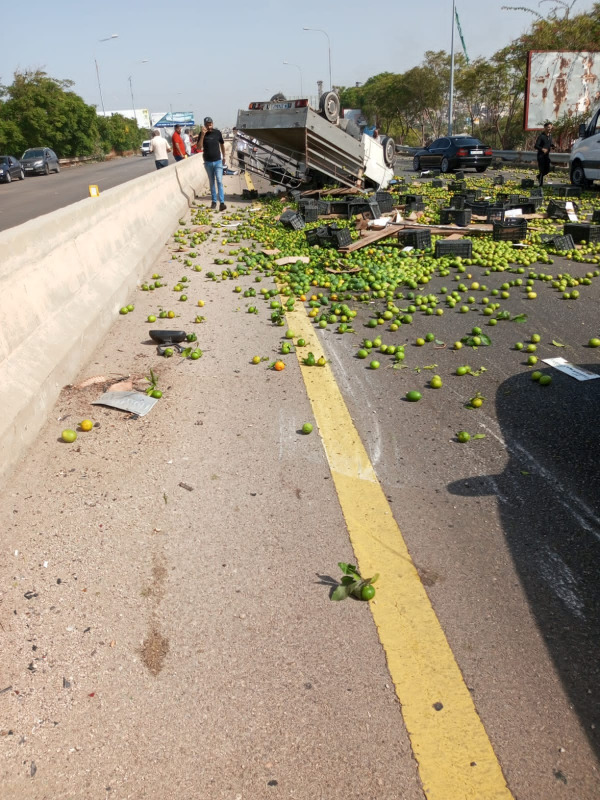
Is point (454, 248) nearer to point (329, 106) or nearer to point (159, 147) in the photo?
point (329, 106)

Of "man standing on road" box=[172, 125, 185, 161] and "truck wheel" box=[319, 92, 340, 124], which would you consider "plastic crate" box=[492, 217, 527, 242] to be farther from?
"man standing on road" box=[172, 125, 185, 161]

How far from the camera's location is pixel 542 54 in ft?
105

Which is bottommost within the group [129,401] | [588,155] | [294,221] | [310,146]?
[129,401]

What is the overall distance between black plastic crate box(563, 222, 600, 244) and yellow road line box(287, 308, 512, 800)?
29.7 feet

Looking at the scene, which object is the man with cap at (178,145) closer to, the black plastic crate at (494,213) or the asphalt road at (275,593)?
the black plastic crate at (494,213)

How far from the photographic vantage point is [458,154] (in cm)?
2847

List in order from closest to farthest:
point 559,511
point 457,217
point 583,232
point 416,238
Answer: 1. point 559,511
2. point 416,238
3. point 583,232
4. point 457,217

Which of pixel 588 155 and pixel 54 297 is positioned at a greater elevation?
pixel 588 155

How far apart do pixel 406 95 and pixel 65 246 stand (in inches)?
2634

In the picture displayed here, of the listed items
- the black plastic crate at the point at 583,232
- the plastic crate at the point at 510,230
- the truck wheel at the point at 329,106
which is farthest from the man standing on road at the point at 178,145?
the black plastic crate at the point at 583,232

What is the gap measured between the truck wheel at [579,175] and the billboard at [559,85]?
15.1m

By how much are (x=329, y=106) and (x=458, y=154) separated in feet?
43.0

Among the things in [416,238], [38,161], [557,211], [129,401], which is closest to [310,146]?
[557,211]

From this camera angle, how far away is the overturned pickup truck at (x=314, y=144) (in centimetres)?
1653
